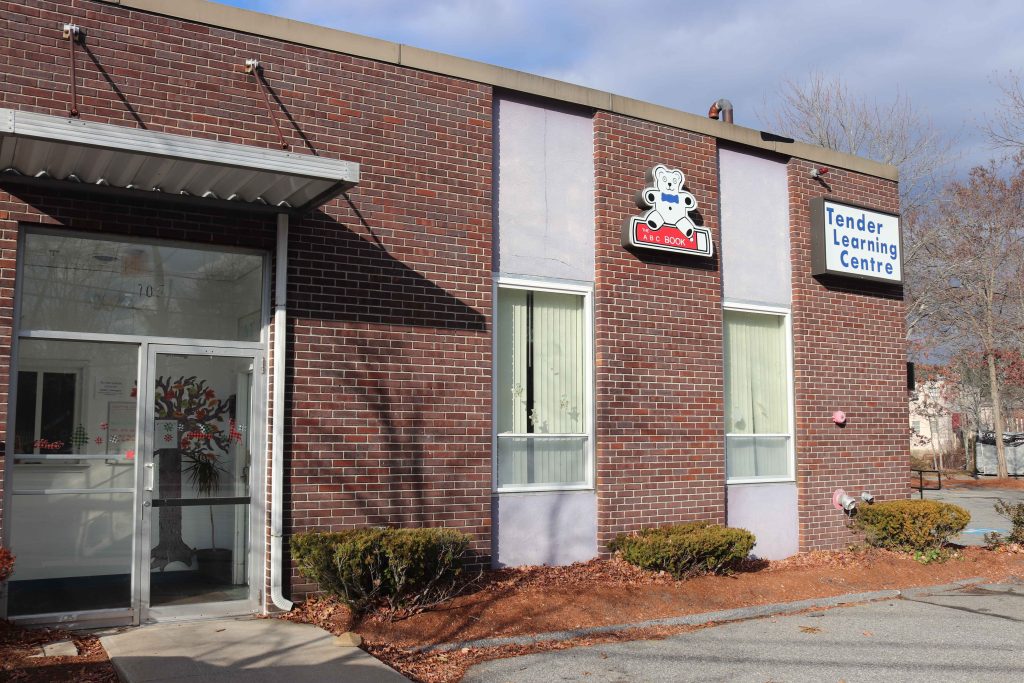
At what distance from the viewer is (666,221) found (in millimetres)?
11219

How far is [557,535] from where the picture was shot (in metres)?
10.2

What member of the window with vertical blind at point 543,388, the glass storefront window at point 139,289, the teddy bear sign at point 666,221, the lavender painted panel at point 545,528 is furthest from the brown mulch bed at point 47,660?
the teddy bear sign at point 666,221

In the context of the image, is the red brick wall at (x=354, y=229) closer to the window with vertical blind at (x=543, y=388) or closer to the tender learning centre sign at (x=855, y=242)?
the window with vertical blind at (x=543, y=388)

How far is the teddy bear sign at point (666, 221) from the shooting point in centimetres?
1097

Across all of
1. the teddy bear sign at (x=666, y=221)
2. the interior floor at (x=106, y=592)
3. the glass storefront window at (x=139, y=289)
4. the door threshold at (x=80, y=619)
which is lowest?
the door threshold at (x=80, y=619)

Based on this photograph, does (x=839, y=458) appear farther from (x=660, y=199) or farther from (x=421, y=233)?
(x=421, y=233)

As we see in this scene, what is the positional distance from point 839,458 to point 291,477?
7.63 meters

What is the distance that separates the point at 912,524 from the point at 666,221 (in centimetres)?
501

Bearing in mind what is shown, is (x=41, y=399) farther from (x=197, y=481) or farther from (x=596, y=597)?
(x=596, y=597)

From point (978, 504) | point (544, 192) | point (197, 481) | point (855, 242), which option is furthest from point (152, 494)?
point (978, 504)

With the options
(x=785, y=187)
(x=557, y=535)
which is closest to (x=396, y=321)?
(x=557, y=535)

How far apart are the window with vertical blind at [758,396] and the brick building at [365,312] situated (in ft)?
0.14

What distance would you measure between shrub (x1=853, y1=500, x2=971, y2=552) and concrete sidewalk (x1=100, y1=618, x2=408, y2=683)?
7.75 m

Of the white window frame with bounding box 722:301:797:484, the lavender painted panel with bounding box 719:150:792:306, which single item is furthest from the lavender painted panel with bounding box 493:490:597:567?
the lavender painted panel with bounding box 719:150:792:306
